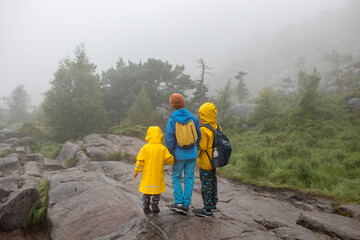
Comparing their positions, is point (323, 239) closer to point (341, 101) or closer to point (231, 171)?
point (231, 171)

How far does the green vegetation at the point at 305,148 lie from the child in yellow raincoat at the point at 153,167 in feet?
17.5

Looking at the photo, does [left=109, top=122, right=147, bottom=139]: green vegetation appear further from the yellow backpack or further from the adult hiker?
the yellow backpack

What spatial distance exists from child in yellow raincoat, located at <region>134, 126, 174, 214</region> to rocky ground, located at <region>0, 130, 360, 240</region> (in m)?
0.43

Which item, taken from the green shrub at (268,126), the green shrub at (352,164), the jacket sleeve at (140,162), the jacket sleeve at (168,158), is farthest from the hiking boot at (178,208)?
the green shrub at (268,126)

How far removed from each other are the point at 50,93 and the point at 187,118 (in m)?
19.5

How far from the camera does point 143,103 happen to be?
842 inches

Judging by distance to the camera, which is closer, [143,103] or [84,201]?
[84,201]

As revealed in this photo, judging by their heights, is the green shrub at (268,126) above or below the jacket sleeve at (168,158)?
above

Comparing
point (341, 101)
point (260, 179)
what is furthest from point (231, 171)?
point (341, 101)

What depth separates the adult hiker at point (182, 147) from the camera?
3482 mm

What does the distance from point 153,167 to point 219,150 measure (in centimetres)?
A: 125

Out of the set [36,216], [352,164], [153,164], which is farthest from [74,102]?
[352,164]

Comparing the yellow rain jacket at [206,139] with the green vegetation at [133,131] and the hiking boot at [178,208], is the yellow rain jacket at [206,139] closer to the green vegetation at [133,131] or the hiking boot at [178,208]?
the hiking boot at [178,208]

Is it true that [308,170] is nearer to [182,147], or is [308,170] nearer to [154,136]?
[182,147]
